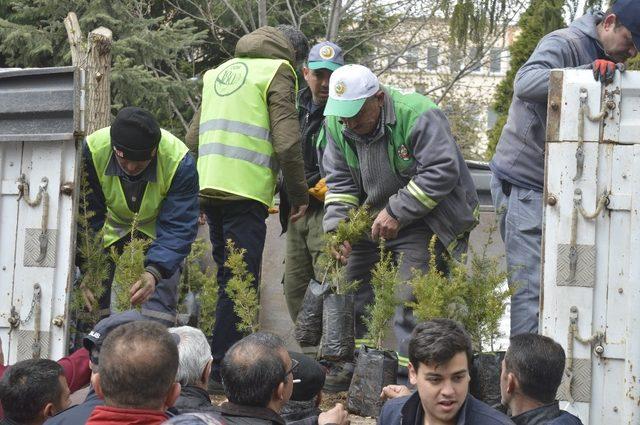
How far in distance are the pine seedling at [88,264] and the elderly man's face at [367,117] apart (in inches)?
57.4

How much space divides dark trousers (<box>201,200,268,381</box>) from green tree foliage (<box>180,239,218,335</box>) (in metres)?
0.55

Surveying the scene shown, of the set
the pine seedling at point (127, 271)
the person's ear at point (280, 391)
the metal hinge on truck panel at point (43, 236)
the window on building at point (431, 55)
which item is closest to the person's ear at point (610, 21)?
the pine seedling at point (127, 271)

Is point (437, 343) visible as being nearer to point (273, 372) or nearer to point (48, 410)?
point (273, 372)

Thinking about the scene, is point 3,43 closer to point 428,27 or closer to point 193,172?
point 428,27

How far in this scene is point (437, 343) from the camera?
4.67 metres

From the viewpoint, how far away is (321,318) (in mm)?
6895

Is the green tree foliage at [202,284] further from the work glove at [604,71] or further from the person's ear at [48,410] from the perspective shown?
the work glove at [604,71]

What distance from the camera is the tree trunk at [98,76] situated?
10.4 metres

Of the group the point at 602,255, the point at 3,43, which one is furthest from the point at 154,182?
the point at 3,43

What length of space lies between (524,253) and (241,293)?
4.93ft

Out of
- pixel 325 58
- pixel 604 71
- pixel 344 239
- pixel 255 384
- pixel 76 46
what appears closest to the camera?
pixel 255 384

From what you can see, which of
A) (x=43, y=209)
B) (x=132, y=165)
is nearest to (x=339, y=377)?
(x=132, y=165)

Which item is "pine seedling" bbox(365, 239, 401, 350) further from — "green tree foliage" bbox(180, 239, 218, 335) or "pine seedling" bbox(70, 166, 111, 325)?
"green tree foliage" bbox(180, 239, 218, 335)

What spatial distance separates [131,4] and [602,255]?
13.4 meters
